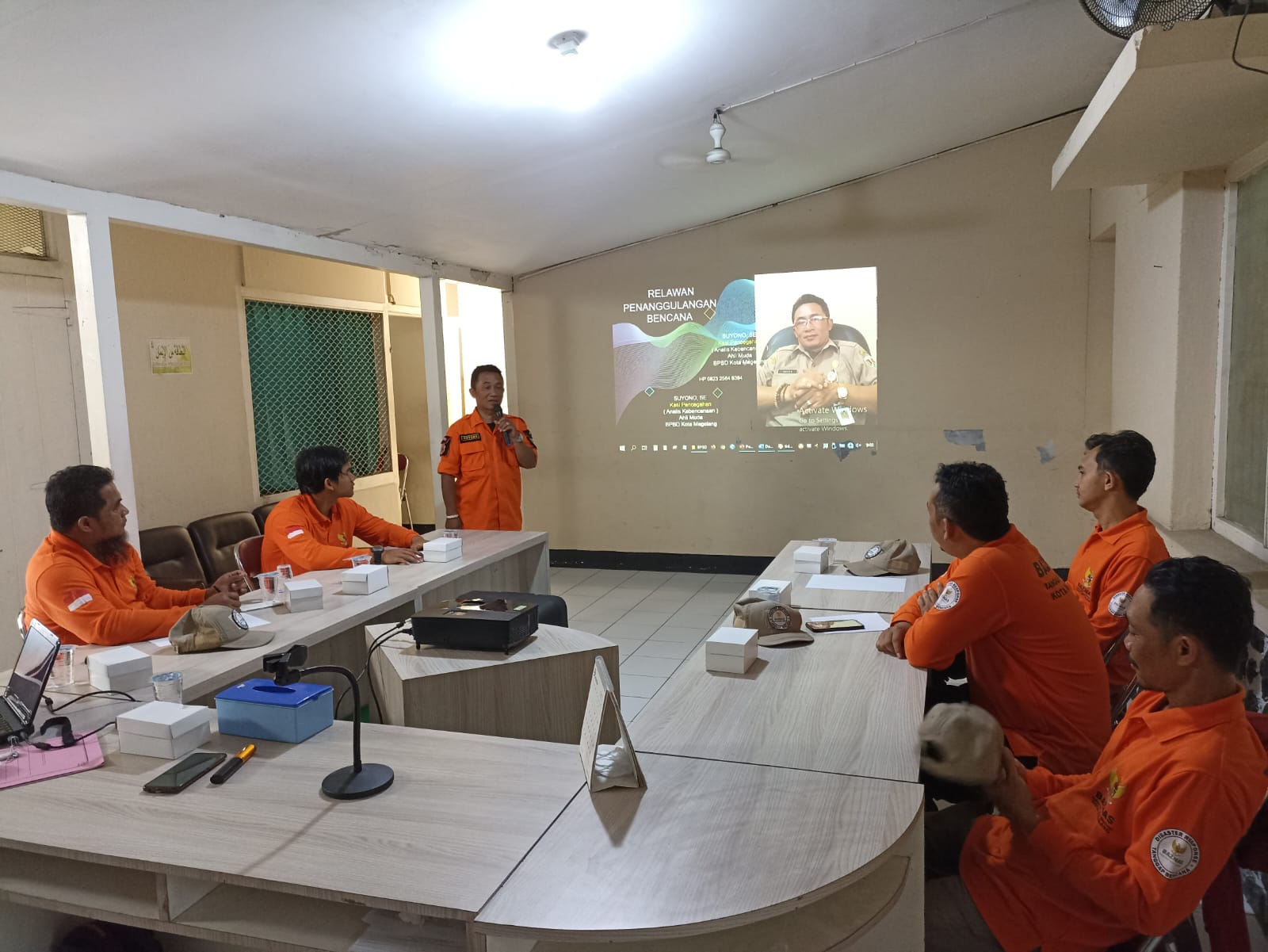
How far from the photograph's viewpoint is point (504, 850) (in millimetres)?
1398

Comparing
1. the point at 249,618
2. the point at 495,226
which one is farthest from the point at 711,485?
the point at 249,618

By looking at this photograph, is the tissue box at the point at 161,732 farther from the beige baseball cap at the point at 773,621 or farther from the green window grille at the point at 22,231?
the green window grille at the point at 22,231

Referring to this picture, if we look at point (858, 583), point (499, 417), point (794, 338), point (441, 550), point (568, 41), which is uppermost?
point (568, 41)

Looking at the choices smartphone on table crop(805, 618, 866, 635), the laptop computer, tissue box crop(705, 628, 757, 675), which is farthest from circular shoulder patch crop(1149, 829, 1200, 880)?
the laptop computer

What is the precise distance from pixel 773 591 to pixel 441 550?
1.58 meters

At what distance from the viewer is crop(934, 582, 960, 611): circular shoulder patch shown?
6.72ft

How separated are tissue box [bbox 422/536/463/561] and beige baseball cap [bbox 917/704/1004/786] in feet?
8.29

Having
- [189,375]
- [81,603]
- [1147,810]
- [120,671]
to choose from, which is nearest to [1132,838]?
[1147,810]

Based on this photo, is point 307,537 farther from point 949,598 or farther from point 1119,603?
point 1119,603

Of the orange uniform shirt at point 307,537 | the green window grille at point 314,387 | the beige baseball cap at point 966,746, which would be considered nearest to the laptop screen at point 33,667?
the orange uniform shirt at point 307,537

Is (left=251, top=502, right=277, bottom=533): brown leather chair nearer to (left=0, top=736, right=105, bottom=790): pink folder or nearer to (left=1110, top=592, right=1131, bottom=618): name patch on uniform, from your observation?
(left=0, top=736, right=105, bottom=790): pink folder

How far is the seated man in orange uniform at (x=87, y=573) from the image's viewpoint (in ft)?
8.15

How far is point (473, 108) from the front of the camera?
3.39 meters

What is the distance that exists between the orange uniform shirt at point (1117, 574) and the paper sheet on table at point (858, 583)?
68 cm
